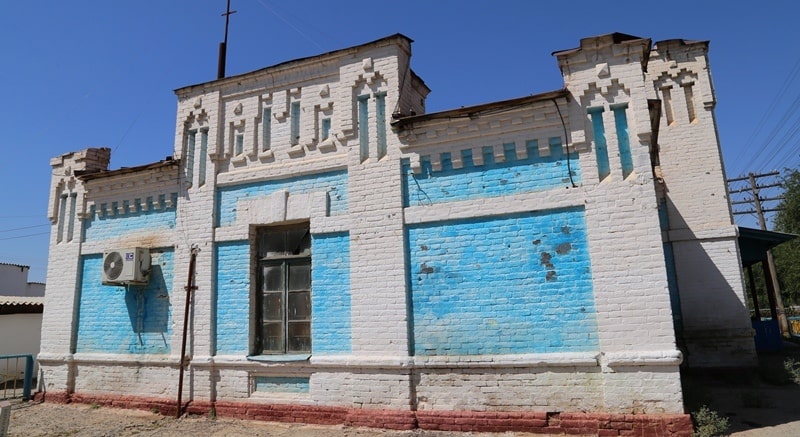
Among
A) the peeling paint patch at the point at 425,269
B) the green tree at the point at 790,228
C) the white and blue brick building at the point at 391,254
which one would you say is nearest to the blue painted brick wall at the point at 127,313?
the white and blue brick building at the point at 391,254

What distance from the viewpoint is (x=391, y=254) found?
707 cm

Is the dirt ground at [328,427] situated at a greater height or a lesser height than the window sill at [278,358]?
lesser

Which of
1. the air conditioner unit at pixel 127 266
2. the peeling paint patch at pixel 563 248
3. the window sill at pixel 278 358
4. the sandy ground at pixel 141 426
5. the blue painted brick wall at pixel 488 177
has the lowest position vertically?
the sandy ground at pixel 141 426

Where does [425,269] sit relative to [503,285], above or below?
above

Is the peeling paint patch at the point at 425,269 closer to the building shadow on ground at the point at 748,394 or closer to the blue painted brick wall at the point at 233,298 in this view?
the blue painted brick wall at the point at 233,298

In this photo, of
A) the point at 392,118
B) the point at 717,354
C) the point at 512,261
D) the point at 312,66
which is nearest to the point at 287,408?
the point at 512,261

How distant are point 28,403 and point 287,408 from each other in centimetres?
590

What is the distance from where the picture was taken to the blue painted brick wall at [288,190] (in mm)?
7637

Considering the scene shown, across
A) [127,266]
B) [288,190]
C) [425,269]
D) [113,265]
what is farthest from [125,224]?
[425,269]

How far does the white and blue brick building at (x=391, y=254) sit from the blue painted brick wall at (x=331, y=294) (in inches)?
1.0

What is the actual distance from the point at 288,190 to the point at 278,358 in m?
2.62

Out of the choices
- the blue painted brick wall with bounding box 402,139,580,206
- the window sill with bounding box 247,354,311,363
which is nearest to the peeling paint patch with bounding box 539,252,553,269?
the blue painted brick wall with bounding box 402,139,580,206

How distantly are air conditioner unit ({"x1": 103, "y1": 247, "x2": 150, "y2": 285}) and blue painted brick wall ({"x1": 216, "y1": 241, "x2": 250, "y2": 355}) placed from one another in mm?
1632

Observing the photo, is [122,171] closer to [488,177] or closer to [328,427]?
[328,427]
